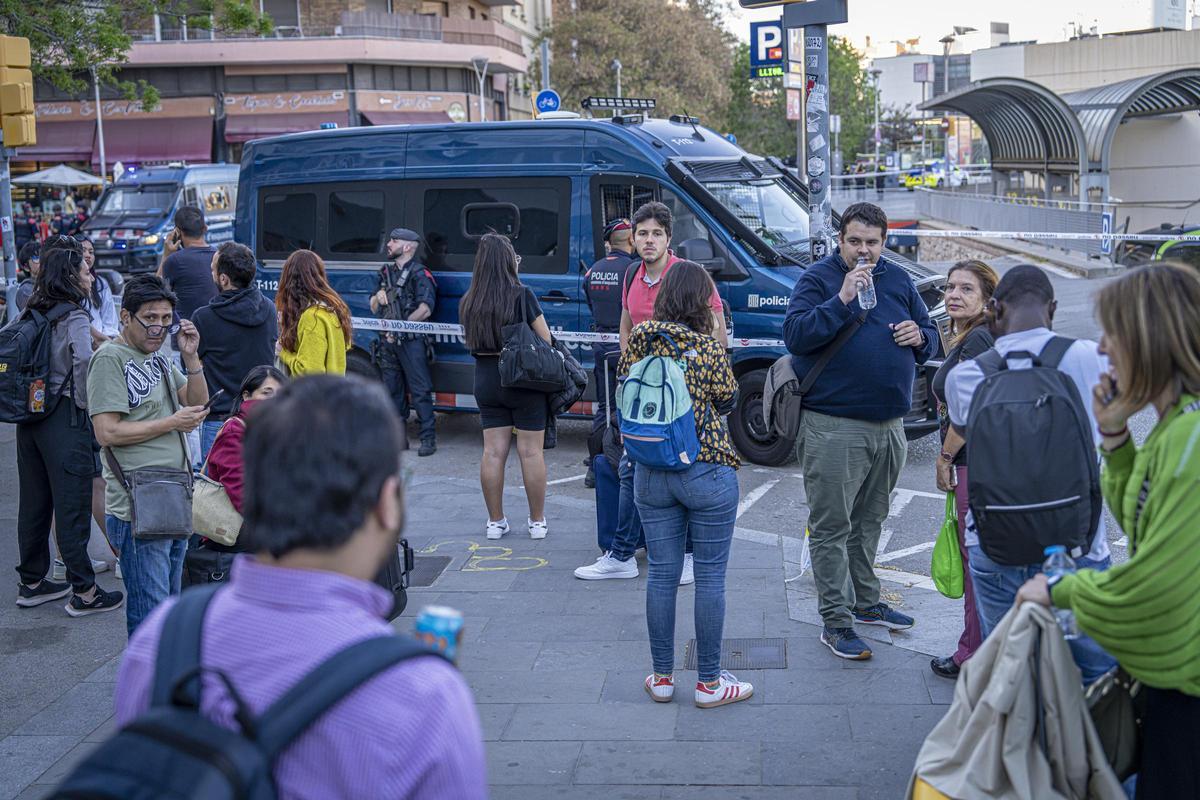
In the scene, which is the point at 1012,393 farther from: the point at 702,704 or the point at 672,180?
the point at 672,180

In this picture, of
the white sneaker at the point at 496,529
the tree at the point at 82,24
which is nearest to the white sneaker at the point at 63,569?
the white sneaker at the point at 496,529

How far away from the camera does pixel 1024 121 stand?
3347cm

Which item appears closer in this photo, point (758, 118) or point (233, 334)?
point (233, 334)

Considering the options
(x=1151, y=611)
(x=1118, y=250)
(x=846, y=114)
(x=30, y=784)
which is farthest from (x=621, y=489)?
(x=846, y=114)

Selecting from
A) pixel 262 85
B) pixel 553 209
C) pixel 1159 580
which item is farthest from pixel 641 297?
pixel 262 85

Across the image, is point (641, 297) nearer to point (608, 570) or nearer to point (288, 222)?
point (608, 570)

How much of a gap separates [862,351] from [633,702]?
1763 millimetres

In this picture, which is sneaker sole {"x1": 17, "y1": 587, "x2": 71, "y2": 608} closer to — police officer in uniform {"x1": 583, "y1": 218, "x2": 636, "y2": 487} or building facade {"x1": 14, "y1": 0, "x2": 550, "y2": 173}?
police officer in uniform {"x1": 583, "y1": 218, "x2": 636, "y2": 487}

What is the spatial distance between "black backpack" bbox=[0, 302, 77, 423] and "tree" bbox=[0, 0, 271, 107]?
10517 mm

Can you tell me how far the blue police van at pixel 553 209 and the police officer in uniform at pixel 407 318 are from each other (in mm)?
210

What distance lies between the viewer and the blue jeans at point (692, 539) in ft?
16.5

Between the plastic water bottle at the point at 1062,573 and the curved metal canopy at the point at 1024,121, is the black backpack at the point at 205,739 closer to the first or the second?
Answer: the plastic water bottle at the point at 1062,573

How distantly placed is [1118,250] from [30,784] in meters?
22.9

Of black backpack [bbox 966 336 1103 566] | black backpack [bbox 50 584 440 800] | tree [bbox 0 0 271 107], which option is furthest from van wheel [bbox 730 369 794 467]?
tree [bbox 0 0 271 107]
